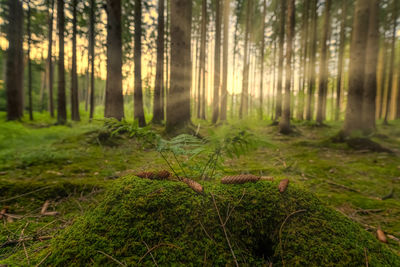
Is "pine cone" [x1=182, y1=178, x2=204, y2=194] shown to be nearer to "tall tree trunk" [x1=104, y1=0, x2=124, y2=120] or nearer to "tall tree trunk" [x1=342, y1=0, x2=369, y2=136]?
"tall tree trunk" [x1=104, y1=0, x2=124, y2=120]

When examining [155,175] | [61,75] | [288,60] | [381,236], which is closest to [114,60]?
[155,175]

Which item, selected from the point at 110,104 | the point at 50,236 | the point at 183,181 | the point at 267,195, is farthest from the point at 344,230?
the point at 110,104

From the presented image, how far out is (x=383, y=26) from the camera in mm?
16188

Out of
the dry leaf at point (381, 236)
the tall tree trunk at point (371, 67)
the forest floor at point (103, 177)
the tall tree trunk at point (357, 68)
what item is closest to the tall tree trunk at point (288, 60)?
the tall tree trunk at point (357, 68)

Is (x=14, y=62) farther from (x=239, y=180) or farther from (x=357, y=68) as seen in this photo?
(x=357, y=68)

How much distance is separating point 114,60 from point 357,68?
28.2ft

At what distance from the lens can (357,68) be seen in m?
6.43

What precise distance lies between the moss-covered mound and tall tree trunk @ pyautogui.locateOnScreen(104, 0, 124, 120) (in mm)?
5700

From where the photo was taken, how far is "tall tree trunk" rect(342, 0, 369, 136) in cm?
632

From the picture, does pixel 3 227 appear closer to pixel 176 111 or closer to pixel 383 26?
pixel 176 111

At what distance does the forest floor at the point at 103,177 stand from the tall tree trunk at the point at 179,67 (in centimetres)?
183

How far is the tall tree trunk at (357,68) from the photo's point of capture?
632 cm

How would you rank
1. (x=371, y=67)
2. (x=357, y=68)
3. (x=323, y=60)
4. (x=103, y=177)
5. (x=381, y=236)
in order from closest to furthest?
1. (x=381, y=236)
2. (x=103, y=177)
3. (x=357, y=68)
4. (x=371, y=67)
5. (x=323, y=60)

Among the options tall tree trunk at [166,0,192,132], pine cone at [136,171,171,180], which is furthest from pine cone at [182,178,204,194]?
tall tree trunk at [166,0,192,132]
